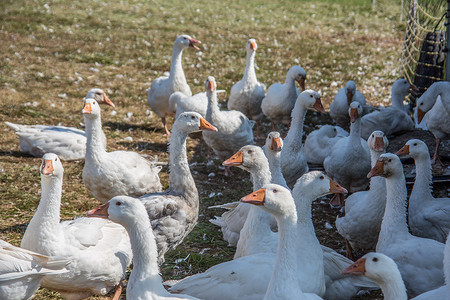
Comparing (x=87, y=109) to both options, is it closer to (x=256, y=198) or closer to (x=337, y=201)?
(x=256, y=198)

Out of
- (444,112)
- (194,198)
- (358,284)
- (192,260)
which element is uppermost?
(444,112)

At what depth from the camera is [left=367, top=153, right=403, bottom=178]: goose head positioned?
Result: 208 inches

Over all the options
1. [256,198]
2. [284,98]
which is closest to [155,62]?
[284,98]

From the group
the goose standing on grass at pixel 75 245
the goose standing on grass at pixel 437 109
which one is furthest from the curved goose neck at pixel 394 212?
the goose standing on grass at pixel 437 109

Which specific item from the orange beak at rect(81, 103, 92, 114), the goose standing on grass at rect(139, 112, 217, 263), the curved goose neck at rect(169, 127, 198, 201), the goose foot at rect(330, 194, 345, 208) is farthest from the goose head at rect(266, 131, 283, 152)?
the orange beak at rect(81, 103, 92, 114)

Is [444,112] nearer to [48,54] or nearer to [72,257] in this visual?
[72,257]

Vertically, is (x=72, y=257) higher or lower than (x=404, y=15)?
lower

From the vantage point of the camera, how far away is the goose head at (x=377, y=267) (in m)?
3.83

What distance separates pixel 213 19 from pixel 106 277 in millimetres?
15471

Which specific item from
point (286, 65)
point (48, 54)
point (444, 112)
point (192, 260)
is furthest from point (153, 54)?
point (192, 260)

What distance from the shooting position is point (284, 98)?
9.52 meters

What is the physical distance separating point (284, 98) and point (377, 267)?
5.93 meters

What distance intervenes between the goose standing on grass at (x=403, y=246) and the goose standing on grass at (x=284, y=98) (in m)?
4.30

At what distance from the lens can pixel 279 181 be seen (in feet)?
19.3
